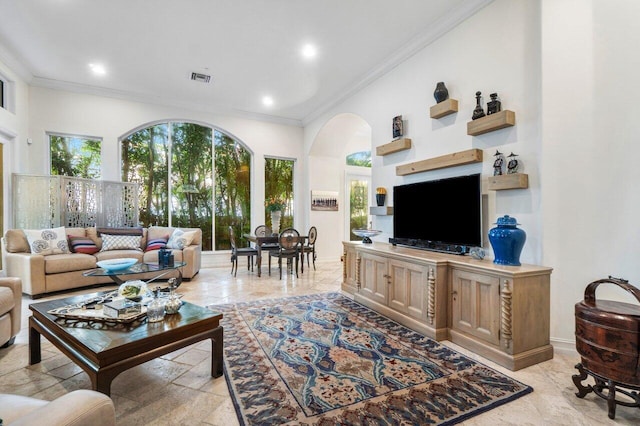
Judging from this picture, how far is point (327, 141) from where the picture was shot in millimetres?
7195

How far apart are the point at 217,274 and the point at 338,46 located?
4.43 metres

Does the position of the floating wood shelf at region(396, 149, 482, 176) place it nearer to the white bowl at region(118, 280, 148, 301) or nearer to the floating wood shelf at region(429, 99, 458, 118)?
the floating wood shelf at region(429, 99, 458, 118)

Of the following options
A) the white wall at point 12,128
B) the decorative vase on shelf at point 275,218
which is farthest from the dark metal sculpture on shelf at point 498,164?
the white wall at point 12,128

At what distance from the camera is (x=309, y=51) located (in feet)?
14.4

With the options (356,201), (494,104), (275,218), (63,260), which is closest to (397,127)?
(494,104)

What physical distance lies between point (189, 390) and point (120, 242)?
13.5 feet

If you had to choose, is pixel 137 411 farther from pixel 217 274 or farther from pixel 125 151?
pixel 125 151

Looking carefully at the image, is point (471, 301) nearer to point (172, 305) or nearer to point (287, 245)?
point (172, 305)

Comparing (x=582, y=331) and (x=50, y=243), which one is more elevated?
(x=50, y=243)

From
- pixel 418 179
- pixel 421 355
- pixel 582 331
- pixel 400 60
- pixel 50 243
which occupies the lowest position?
pixel 421 355

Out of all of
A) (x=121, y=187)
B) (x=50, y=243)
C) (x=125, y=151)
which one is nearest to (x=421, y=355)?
(x=50, y=243)

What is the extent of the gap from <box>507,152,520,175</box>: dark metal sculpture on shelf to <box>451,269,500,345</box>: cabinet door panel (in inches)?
42.2

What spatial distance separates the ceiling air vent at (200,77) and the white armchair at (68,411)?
5.09 m

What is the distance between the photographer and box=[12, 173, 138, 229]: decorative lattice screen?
16.2 ft
